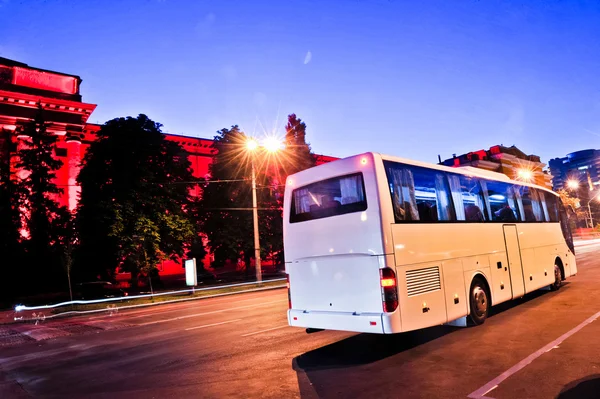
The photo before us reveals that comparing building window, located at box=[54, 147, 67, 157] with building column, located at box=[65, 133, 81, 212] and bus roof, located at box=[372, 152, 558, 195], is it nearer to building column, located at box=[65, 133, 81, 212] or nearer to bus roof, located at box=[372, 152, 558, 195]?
building column, located at box=[65, 133, 81, 212]

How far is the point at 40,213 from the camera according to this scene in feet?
94.9

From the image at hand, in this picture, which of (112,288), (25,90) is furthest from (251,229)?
(25,90)

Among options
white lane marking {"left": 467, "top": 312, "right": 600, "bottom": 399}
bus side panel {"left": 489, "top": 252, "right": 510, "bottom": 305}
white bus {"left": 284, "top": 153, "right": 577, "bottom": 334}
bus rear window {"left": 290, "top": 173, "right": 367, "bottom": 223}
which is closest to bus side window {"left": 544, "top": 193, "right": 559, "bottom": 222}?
white bus {"left": 284, "top": 153, "right": 577, "bottom": 334}

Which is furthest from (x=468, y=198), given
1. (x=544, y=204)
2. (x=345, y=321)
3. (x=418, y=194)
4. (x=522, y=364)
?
(x=544, y=204)

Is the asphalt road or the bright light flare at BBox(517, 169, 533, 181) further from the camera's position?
the bright light flare at BBox(517, 169, 533, 181)

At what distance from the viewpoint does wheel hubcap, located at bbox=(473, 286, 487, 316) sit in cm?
846

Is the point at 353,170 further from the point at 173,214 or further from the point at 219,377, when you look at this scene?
the point at 173,214

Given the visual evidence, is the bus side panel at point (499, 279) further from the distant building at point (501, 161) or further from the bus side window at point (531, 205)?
the distant building at point (501, 161)

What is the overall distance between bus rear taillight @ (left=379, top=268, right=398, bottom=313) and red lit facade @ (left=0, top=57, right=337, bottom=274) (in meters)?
33.4

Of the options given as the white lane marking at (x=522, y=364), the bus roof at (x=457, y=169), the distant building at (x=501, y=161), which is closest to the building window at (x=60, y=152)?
the bus roof at (x=457, y=169)

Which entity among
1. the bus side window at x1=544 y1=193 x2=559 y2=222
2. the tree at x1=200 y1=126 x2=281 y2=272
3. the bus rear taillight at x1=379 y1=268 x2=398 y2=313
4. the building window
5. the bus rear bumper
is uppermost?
the building window

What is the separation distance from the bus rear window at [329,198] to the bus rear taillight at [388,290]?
3.73 feet

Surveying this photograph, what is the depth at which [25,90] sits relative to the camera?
35.3m

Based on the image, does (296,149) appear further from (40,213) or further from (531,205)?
(531,205)
